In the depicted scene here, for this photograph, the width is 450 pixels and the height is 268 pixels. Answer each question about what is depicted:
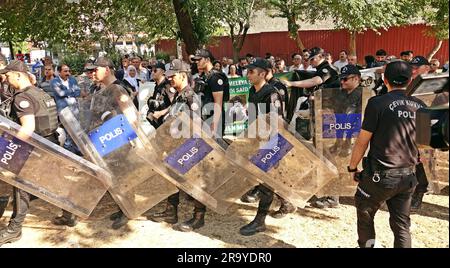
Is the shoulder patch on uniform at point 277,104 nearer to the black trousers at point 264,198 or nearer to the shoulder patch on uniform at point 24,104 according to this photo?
the black trousers at point 264,198

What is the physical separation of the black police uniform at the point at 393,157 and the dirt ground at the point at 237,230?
1002 mm

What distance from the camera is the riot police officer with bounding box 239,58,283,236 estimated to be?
4.19m

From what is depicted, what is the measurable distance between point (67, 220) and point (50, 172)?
990 mm

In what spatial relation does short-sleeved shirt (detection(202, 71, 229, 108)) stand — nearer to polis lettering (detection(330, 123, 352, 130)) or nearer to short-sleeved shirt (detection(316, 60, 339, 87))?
polis lettering (detection(330, 123, 352, 130))

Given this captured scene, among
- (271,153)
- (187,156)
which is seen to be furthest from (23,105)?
(271,153)

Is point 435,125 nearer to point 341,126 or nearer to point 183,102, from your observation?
point 341,126

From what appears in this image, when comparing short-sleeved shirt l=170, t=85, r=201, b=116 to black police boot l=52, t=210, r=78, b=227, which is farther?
black police boot l=52, t=210, r=78, b=227

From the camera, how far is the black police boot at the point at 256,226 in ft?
14.6

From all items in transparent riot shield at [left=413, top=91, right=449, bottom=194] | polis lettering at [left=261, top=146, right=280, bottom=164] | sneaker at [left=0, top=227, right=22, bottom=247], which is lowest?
sneaker at [left=0, top=227, right=22, bottom=247]

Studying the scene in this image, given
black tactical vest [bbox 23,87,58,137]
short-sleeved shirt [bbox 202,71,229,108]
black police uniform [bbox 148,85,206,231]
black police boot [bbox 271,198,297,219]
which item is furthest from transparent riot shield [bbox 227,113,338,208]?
black tactical vest [bbox 23,87,58,137]

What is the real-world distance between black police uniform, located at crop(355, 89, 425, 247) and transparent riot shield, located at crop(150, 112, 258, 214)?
1.50 metres

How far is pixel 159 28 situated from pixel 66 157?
7.96 meters

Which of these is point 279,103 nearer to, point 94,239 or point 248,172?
point 248,172

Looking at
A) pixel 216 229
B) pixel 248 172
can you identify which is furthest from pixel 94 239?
pixel 248 172
